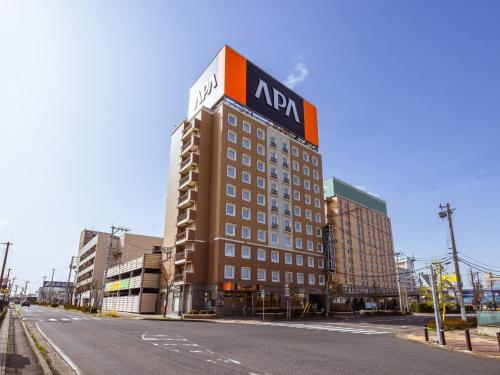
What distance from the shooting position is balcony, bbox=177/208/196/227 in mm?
48531

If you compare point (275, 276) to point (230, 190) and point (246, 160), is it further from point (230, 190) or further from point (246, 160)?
point (246, 160)

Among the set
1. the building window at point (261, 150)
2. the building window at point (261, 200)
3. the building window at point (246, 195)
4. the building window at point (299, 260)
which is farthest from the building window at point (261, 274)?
the building window at point (261, 150)

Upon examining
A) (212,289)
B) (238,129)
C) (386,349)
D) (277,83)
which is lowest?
(386,349)

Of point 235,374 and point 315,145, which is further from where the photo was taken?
point 315,145

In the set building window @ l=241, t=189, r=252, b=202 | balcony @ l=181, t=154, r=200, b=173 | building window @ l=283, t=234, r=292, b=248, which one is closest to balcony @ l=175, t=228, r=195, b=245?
building window @ l=241, t=189, r=252, b=202

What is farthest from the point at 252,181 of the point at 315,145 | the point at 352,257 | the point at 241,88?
the point at 352,257

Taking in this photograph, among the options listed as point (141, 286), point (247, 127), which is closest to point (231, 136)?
point (247, 127)

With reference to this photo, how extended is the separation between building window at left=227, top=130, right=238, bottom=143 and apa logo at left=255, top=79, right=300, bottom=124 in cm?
1016

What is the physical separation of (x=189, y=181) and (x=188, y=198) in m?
2.77

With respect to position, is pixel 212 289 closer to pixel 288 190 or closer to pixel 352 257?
pixel 288 190

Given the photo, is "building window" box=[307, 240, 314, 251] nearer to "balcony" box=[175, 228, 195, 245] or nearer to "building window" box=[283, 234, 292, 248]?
"building window" box=[283, 234, 292, 248]

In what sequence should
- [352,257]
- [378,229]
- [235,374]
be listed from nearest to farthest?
[235,374] < [352,257] < [378,229]

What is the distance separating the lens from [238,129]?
5509 centimetres

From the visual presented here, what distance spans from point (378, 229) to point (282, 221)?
67353mm
